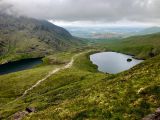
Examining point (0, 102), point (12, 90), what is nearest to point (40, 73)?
point (12, 90)

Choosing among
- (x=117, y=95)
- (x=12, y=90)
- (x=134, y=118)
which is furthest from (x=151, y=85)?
(x=12, y=90)

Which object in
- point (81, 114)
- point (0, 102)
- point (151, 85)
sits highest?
point (151, 85)

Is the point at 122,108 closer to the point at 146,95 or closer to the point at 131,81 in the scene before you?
the point at 146,95

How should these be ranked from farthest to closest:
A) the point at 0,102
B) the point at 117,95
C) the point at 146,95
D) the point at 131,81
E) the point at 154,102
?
the point at 0,102
the point at 131,81
the point at 117,95
the point at 146,95
the point at 154,102

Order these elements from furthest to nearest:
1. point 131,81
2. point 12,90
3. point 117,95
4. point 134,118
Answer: point 12,90 → point 131,81 → point 117,95 → point 134,118

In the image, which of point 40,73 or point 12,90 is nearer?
point 12,90

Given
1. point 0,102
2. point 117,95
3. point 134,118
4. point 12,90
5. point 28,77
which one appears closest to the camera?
point 134,118

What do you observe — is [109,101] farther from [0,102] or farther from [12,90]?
[12,90]

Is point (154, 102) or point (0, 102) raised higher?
point (154, 102)

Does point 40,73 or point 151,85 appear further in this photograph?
point 40,73
